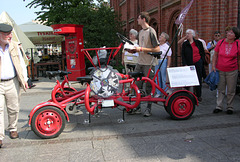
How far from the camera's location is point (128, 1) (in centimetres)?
1819

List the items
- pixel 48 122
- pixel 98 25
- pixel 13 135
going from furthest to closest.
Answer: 1. pixel 98 25
2. pixel 13 135
3. pixel 48 122

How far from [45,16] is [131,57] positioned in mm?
16070

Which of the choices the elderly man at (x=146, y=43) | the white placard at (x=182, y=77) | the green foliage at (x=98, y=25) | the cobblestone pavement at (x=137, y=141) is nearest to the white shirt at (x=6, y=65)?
the cobblestone pavement at (x=137, y=141)

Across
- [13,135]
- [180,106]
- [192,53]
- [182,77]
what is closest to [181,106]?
[180,106]

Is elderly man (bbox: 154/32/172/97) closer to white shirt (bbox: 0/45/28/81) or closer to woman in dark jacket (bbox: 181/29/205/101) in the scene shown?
woman in dark jacket (bbox: 181/29/205/101)

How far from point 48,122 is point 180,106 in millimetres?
2683

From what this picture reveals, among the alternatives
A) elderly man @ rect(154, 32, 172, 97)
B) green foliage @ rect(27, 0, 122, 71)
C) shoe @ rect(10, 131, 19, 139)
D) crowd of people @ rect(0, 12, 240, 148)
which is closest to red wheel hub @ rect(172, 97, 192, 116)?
crowd of people @ rect(0, 12, 240, 148)

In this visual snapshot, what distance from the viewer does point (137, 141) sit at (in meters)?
4.02

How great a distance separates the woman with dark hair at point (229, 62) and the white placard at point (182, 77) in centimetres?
84

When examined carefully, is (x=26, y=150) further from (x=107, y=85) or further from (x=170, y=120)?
(x=170, y=120)

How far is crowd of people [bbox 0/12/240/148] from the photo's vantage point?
4055 mm

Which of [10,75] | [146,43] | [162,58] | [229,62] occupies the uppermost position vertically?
[146,43]

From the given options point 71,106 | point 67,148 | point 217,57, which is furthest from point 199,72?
point 67,148

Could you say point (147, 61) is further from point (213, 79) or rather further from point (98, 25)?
point (98, 25)
